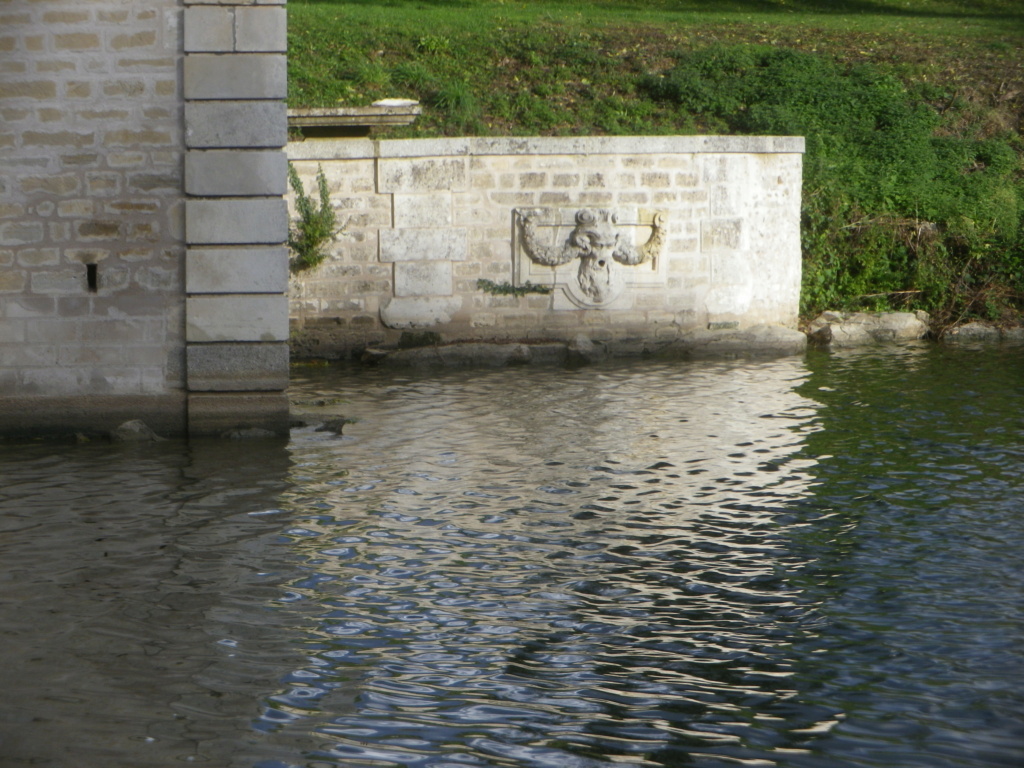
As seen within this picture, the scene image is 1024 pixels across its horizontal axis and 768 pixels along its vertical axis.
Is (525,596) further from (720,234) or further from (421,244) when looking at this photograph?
(720,234)

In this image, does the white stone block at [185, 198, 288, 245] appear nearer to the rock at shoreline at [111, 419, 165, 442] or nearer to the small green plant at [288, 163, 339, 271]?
the rock at shoreline at [111, 419, 165, 442]

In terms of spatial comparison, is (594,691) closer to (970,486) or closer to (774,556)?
(774,556)

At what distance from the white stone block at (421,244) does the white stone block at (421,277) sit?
64mm

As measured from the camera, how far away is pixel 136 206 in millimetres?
8570

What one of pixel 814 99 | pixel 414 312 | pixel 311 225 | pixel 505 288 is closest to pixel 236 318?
pixel 311 225

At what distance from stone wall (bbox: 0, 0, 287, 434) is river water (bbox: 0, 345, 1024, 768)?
20.6 inches

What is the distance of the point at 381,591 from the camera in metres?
5.25

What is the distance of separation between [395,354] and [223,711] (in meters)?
9.14

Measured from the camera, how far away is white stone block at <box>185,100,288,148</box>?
27.8 ft

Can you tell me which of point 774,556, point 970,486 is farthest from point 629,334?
point 774,556

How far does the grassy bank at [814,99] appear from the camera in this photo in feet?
49.8

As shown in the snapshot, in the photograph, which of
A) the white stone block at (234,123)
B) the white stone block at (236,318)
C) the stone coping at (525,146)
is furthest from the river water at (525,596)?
the stone coping at (525,146)

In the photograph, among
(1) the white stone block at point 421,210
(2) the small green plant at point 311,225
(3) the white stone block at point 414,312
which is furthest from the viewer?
(3) the white stone block at point 414,312

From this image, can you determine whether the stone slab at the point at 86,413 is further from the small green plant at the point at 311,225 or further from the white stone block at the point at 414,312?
the white stone block at the point at 414,312
